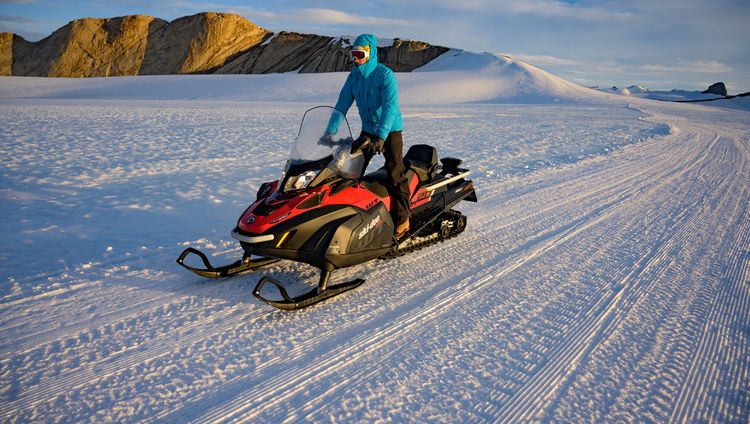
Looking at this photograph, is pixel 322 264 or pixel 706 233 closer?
pixel 322 264

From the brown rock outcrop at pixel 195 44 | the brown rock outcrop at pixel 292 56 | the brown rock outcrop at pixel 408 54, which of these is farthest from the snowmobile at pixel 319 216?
the brown rock outcrop at pixel 195 44

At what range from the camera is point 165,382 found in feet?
9.00

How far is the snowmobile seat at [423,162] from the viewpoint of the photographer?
509 cm

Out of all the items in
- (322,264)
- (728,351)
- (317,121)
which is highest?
(317,121)

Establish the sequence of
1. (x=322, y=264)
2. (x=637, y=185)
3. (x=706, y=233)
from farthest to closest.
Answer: (x=637, y=185) → (x=706, y=233) → (x=322, y=264)

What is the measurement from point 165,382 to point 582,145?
12.4 meters

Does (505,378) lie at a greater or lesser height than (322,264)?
lesser

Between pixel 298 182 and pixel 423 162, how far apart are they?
1.87 meters

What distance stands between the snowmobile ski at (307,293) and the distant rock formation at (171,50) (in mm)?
58913

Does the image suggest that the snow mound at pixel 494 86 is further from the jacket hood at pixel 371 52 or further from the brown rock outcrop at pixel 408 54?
the jacket hood at pixel 371 52

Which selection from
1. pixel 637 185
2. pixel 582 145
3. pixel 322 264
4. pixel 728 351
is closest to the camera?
pixel 728 351

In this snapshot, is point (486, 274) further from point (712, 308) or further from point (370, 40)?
point (370, 40)

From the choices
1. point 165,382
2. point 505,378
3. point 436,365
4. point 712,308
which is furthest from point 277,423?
point 712,308

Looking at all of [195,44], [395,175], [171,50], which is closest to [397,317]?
[395,175]
